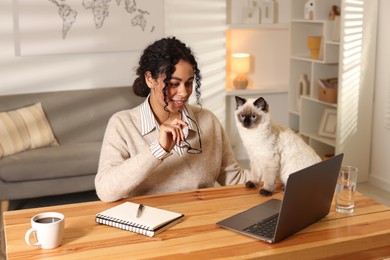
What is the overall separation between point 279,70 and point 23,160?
2692mm

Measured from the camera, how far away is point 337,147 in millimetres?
4422

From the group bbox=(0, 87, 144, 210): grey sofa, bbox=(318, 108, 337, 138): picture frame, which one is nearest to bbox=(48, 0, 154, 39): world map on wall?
bbox=(0, 87, 144, 210): grey sofa

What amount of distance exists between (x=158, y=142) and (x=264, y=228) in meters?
0.43

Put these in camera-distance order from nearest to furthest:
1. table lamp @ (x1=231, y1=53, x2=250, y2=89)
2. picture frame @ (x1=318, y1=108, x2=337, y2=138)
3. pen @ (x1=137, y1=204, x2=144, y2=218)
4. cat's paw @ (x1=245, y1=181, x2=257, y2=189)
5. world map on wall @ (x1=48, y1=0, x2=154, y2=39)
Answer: pen @ (x1=137, y1=204, x2=144, y2=218)
cat's paw @ (x1=245, y1=181, x2=257, y2=189)
world map on wall @ (x1=48, y1=0, x2=154, y2=39)
picture frame @ (x1=318, y1=108, x2=337, y2=138)
table lamp @ (x1=231, y1=53, x2=250, y2=89)

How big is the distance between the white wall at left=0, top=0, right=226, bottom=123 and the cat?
2942 millimetres

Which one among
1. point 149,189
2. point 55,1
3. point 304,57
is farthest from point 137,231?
point 304,57

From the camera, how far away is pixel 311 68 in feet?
16.6

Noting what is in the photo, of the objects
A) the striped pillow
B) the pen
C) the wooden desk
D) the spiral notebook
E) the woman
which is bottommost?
the striped pillow

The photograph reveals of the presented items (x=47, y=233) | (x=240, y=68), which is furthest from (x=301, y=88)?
(x=47, y=233)

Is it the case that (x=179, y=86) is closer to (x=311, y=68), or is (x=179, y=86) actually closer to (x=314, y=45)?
(x=314, y=45)

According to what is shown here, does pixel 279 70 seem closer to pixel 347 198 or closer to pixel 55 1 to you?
pixel 55 1

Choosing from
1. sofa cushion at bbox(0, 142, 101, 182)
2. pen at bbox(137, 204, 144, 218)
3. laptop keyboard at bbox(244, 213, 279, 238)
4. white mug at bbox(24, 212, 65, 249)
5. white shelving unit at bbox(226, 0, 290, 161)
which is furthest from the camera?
white shelving unit at bbox(226, 0, 290, 161)

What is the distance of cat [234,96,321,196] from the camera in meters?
1.87

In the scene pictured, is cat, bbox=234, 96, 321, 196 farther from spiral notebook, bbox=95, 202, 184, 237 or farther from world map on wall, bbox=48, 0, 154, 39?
world map on wall, bbox=48, 0, 154, 39
